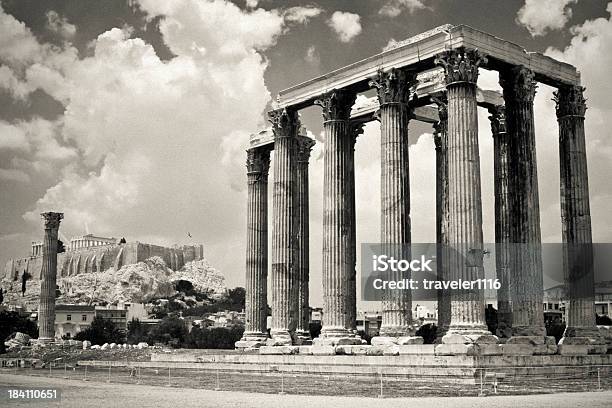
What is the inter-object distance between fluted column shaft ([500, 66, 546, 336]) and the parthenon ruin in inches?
2.1

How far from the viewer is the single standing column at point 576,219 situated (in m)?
45.7

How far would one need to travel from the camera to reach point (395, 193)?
43906mm

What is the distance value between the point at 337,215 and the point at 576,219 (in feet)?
44.5

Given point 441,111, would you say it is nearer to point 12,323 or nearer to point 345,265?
point 345,265

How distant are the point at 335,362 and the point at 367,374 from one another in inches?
174

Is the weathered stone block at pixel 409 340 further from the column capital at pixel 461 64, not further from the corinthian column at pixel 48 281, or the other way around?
the corinthian column at pixel 48 281

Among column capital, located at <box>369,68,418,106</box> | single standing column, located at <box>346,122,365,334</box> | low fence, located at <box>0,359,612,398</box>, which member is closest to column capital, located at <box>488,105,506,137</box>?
Result: column capital, located at <box>369,68,418,106</box>

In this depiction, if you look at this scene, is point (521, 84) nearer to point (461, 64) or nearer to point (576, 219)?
point (461, 64)

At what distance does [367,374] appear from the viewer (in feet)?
129

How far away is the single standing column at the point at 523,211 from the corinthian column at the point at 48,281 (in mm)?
55995

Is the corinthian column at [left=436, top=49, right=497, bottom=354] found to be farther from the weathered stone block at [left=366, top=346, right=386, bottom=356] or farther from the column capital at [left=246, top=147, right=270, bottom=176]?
the column capital at [left=246, top=147, right=270, bottom=176]

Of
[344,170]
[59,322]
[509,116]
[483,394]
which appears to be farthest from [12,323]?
[483,394]

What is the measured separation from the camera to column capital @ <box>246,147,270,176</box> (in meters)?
61.5

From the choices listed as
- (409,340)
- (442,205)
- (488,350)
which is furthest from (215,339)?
(488,350)
